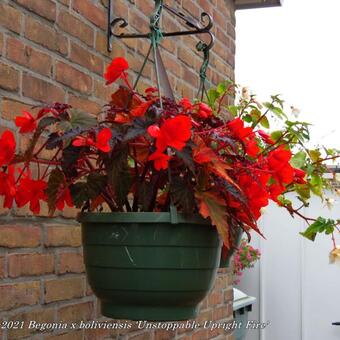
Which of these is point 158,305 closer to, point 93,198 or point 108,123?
point 93,198

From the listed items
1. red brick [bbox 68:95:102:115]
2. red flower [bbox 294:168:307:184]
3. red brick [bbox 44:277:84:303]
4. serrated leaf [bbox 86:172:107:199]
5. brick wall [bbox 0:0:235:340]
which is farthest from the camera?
red brick [bbox 68:95:102:115]

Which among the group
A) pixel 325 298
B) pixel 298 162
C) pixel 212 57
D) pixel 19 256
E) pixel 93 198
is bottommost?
pixel 325 298

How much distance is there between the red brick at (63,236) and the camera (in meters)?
1.65

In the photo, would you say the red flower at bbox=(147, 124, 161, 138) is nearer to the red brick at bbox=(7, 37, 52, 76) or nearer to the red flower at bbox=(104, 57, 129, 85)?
the red flower at bbox=(104, 57, 129, 85)

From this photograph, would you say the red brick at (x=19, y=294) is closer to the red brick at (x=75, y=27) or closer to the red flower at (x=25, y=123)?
the red flower at (x=25, y=123)

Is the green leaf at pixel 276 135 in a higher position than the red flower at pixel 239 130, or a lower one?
higher

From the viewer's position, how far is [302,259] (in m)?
5.77

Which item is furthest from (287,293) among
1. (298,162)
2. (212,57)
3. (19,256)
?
(19,256)

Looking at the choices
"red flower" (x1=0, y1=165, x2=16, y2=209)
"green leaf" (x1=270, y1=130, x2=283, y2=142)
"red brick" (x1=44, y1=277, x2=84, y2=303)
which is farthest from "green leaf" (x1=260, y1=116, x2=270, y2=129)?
"red flower" (x1=0, y1=165, x2=16, y2=209)

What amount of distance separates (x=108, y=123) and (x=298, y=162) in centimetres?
73

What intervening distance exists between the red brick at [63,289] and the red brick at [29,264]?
39mm

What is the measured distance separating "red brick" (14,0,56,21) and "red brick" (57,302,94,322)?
0.74 meters

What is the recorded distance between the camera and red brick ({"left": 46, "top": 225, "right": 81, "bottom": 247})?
5.40 feet

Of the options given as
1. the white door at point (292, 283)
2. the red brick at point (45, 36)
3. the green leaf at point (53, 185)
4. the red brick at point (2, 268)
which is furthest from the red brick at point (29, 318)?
the white door at point (292, 283)
